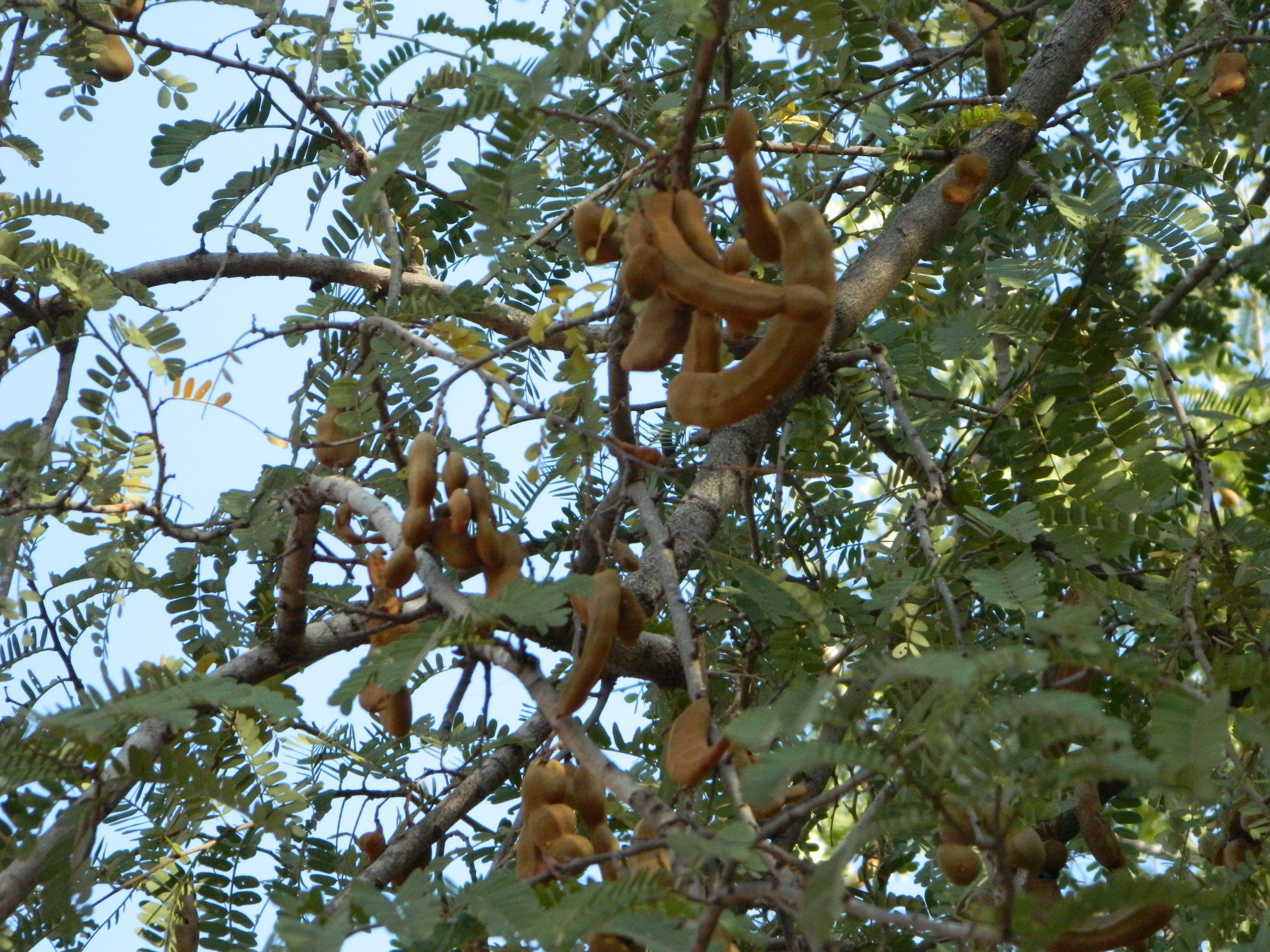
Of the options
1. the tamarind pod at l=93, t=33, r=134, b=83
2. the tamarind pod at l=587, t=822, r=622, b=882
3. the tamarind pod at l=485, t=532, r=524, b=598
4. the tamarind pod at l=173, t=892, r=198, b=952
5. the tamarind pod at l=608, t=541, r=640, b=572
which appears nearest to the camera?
the tamarind pod at l=587, t=822, r=622, b=882

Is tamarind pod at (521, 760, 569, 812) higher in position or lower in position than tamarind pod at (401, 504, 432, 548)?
lower

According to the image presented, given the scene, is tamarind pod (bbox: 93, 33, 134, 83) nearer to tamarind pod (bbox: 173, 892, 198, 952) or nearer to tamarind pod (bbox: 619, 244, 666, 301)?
tamarind pod (bbox: 173, 892, 198, 952)

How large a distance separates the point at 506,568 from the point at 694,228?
0.48m

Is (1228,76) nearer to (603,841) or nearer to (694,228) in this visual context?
(694,228)

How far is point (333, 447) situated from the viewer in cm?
184

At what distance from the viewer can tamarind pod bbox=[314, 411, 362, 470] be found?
1849 mm

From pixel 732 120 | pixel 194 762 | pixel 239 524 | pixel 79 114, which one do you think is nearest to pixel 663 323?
pixel 732 120

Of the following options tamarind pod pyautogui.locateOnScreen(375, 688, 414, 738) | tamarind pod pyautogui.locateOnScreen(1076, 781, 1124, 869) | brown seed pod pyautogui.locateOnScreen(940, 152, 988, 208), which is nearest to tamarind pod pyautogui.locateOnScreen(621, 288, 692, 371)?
tamarind pod pyautogui.locateOnScreen(375, 688, 414, 738)

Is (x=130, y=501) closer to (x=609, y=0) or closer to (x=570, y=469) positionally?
(x=570, y=469)

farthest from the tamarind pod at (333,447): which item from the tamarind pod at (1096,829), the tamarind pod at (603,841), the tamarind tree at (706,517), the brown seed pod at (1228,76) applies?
→ the brown seed pod at (1228,76)

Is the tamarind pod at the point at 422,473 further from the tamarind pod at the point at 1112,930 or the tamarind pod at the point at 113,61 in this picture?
the tamarind pod at the point at 113,61

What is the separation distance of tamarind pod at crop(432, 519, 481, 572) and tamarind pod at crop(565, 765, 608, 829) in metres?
0.30

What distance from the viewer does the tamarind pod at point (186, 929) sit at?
1.80 m

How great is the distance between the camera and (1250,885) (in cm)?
194
